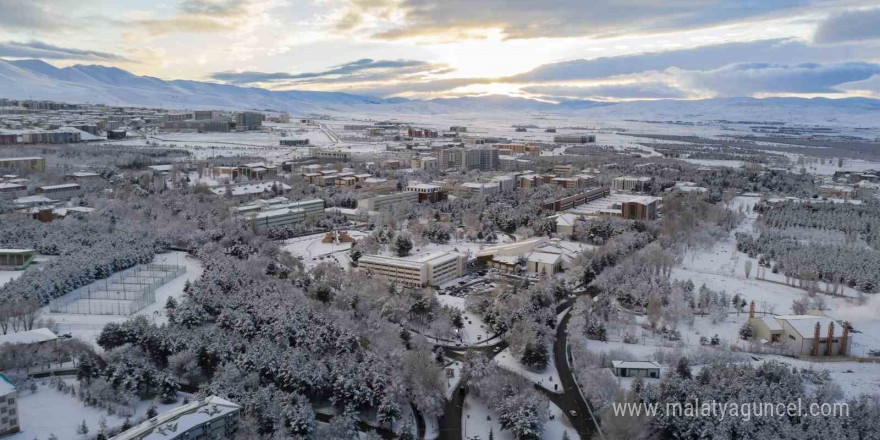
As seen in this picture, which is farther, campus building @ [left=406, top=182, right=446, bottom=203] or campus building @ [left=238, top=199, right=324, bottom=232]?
campus building @ [left=406, top=182, right=446, bottom=203]

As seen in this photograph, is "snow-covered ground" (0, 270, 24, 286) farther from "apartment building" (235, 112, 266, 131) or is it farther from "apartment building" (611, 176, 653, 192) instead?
"apartment building" (235, 112, 266, 131)

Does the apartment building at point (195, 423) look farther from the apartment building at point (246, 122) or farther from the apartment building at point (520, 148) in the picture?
the apartment building at point (246, 122)

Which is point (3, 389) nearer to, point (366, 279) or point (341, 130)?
point (366, 279)

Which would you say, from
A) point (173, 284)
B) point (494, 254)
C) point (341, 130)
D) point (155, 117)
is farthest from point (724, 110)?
point (173, 284)

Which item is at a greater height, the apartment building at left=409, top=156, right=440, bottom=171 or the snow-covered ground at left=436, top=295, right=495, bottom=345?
the apartment building at left=409, top=156, right=440, bottom=171

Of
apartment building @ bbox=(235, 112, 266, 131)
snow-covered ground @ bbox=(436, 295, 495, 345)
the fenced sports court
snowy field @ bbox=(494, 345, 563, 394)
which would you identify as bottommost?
snowy field @ bbox=(494, 345, 563, 394)

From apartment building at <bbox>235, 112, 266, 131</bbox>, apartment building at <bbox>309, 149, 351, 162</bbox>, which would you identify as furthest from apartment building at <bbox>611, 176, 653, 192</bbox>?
apartment building at <bbox>235, 112, 266, 131</bbox>
